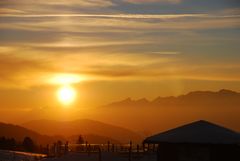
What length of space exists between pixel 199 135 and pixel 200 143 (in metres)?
0.65

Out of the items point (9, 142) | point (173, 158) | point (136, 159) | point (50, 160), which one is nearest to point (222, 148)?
point (173, 158)

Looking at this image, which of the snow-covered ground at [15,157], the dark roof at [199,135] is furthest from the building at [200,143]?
the snow-covered ground at [15,157]

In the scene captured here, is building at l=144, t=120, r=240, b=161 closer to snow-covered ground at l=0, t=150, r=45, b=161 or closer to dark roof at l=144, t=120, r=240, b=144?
dark roof at l=144, t=120, r=240, b=144

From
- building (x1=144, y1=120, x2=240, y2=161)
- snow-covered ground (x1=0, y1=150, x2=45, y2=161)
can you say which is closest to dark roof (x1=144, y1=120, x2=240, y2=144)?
building (x1=144, y1=120, x2=240, y2=161)

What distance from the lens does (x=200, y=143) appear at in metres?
30.0

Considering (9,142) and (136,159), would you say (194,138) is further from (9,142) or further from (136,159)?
(9,142)

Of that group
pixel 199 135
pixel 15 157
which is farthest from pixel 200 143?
pixel 15 157

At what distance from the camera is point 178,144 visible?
31016 millimetres

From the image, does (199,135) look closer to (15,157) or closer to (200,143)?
(200,143)

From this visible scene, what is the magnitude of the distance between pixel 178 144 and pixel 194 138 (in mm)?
1115

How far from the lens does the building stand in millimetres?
30141

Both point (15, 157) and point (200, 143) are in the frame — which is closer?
point (200, 143)

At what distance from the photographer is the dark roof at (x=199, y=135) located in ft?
98.7

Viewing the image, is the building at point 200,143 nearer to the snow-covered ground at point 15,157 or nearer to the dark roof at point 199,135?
the dark roof at point 199,135
